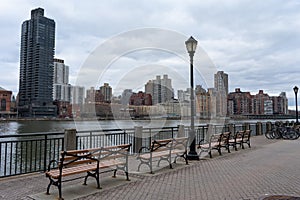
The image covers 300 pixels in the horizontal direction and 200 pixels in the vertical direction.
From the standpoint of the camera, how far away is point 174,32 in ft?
43.3

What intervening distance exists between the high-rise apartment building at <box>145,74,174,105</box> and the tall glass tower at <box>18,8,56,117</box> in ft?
72.4

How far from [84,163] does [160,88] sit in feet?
41.9

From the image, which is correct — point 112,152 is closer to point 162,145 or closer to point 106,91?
point 162,145

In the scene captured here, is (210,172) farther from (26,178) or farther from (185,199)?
(26,178)

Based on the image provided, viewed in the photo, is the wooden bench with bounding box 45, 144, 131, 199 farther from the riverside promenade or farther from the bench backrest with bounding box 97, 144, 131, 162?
the riverside promenade

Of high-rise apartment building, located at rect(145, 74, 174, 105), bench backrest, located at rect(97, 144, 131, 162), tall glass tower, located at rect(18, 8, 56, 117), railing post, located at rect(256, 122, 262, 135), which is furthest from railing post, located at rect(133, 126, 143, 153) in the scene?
tall glass tower, located at rect(18, 8, 56, 117)

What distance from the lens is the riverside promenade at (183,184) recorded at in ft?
16.6

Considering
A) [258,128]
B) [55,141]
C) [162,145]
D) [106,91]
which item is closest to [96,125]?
[106,91]

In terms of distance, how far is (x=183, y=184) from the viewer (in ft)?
19.5

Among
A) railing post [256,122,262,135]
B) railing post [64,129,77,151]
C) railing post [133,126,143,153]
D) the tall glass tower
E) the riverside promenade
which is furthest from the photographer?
the tall glass tower

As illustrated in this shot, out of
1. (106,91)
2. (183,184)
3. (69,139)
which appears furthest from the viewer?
(106,91)

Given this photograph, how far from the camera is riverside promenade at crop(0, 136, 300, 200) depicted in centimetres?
506

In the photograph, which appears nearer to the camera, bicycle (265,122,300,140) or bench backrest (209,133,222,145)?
bench backrest (209,133,222,145)

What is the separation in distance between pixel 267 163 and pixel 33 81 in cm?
5712
